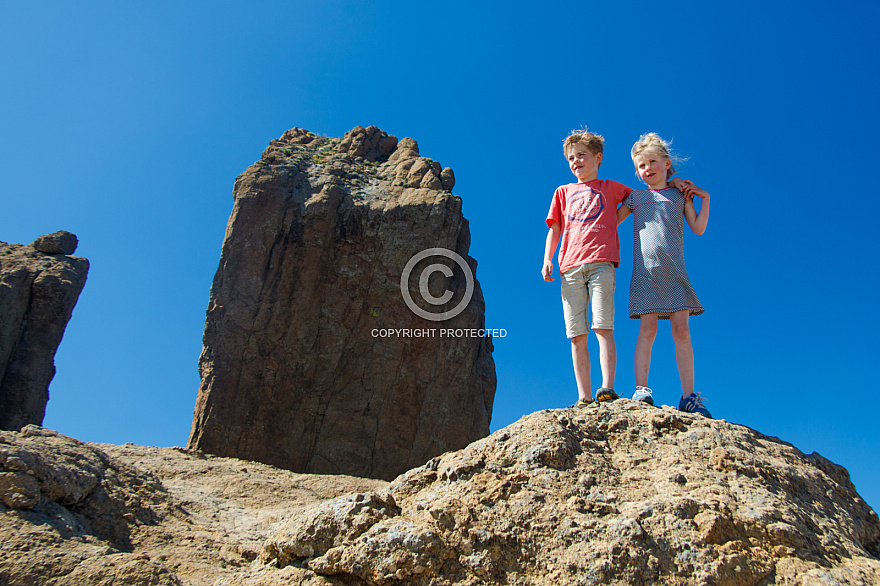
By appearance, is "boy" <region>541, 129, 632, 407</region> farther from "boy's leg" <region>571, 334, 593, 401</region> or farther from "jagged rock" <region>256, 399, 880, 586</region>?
"jagged rock" <region>256, 399, 880, 586</region>

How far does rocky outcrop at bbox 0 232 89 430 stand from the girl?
55.7 feet

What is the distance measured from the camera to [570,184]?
4.84 m

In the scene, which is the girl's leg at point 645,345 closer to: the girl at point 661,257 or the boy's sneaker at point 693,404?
the girl at point 661,257

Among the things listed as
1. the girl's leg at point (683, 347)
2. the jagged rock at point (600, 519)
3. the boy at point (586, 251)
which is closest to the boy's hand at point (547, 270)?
the boy at point (586, 251)

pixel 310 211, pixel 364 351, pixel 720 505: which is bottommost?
pixel 720 505

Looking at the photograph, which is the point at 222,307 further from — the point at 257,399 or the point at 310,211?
the point at 310,211

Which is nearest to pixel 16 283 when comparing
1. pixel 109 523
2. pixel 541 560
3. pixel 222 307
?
pixel 222 307

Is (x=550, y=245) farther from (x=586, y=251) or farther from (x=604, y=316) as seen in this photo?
(x=604, y=316)

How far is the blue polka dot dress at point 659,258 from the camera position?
165 inches

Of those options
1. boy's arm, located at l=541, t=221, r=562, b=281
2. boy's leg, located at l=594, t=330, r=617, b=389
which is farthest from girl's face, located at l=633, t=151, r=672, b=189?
boy's leg, located at l=594, t=330, r=617, b=389

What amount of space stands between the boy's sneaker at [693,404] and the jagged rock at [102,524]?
116 inches

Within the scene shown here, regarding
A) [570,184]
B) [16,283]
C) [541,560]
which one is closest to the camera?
[541,560]

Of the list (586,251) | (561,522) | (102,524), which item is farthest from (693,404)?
(102,524)

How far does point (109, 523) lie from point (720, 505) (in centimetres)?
393
